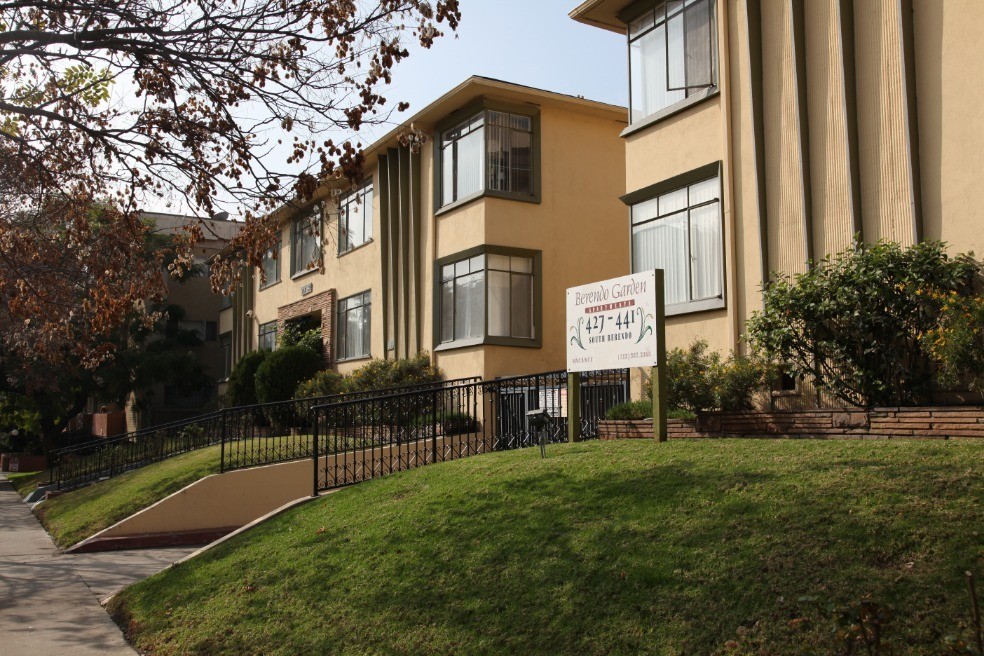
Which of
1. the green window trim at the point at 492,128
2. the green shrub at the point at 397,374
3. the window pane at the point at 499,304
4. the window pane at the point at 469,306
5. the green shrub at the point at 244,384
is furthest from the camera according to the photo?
the green shrub at the point at 244,384

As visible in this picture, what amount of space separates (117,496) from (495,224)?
8.98 metres

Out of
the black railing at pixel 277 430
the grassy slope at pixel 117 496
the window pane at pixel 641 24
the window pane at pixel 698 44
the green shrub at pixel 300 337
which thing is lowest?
→ the grassy slope at pixel 117 496

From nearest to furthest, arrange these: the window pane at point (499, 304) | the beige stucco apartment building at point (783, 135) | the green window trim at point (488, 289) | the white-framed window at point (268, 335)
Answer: the beige stucco apartment building at point (783, 135)
the green window trim at point (488, 289)
the window pane at point (499, 304)
the white-framed window at point (268, 335)

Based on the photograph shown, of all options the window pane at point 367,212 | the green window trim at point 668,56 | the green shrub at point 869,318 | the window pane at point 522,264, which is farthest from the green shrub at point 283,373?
the green shrub at point 869,318

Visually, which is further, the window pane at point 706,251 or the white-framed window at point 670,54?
the white-framed window at point 670,54

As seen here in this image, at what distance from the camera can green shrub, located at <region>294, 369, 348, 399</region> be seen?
897 inches

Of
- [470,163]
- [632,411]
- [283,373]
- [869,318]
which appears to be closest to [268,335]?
[283,373]

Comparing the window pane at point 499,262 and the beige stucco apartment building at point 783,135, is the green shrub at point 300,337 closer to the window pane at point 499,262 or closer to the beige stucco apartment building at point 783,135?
the window pane at point 499,262

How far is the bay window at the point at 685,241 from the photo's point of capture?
13.7 meters

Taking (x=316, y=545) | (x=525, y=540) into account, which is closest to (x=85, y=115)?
(x=316, y=545)

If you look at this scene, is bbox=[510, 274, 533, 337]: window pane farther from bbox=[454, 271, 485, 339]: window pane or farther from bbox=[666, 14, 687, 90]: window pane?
bbox=[666, 14, 687, 90]: window pane

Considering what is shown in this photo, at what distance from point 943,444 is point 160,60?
27.0 ft

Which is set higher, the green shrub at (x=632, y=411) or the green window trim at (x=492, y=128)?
the green window trim at (x=492, y=128)

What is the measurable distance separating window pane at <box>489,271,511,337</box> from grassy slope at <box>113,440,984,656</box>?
29.2ft
